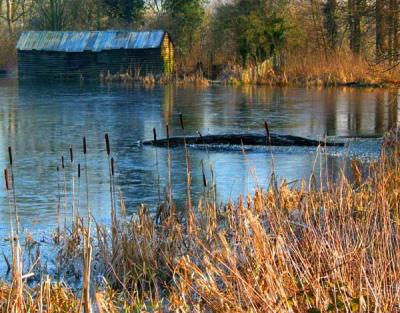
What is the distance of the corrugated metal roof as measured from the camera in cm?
4997

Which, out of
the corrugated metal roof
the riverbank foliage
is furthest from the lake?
the corrugated metal roof

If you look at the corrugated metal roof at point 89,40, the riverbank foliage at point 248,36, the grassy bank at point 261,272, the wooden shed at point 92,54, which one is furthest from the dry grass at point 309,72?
the grassy bank at point 261,272

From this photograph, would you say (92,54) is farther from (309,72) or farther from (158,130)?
(158,130)

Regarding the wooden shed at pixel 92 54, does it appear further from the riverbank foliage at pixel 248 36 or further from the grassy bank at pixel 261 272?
the grassy bank at pixel 261 272

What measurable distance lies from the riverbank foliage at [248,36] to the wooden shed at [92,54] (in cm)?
157

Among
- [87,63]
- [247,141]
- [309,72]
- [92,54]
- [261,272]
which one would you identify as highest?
[92,54]

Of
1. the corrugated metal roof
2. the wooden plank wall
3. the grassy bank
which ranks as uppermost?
the corrugated metal roof

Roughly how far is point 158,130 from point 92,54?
30791 millimetres

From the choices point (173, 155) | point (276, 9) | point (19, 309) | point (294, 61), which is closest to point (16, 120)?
point (173, 155)

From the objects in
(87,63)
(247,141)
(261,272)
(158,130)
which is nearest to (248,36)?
(87,63)

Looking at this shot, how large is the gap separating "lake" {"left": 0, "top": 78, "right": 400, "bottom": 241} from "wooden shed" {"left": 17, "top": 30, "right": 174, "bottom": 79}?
1089 cm

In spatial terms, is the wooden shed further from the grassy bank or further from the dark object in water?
the grassy bank

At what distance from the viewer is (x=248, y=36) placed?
Result: 4544 cm

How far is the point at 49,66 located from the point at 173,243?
148ft
